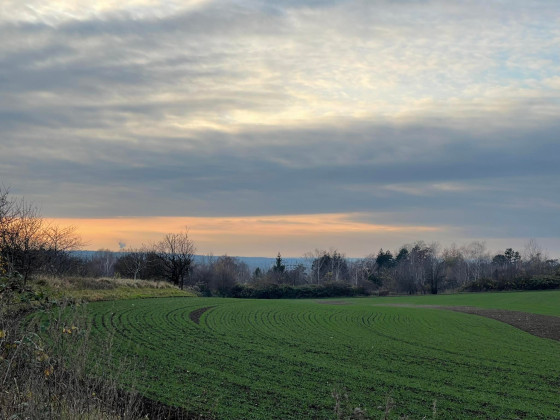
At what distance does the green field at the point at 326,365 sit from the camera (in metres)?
12.1

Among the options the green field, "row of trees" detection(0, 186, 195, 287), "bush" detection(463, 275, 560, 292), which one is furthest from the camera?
"bush" detection(463, 275, 560, 292)

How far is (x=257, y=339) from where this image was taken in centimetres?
2244

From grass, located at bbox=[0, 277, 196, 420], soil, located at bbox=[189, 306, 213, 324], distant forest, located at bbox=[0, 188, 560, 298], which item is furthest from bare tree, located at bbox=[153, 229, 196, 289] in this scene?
grass, located at bbox=[0, 277, 196, 420]

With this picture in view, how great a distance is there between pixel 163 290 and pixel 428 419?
41.5 meters

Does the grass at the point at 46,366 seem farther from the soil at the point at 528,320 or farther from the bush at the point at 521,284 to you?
the bush at the point at 521,284

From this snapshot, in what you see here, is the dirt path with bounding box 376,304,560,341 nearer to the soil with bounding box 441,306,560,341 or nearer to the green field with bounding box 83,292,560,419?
the soil with bounding box 441,306,560,341

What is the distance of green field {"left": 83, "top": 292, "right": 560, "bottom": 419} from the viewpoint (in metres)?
12.1

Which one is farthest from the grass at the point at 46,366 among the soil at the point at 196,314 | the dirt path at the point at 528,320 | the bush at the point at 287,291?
the bush at the point at 287,291

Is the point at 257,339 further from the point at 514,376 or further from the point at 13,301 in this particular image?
the point at 13,301

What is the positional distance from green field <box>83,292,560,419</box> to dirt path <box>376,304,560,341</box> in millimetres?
1462

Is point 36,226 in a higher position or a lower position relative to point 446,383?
higher

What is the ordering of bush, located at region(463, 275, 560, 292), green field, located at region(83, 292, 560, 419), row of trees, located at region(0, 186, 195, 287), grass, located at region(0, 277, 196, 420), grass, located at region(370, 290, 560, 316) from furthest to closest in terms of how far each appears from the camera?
1. bush, located at region(463, 275, 560, 292)
2. grass, located at region(370, 290, 560, 316)
3. row of trees, located at region(0, 186, 195, 287)
4. green field, located at region(83, 292, 560, 419)
5. grass, located at region(0, 277, 196, 420)

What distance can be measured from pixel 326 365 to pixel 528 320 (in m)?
25.0

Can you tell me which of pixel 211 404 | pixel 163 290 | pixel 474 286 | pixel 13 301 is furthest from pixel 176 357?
pixel 474 286
